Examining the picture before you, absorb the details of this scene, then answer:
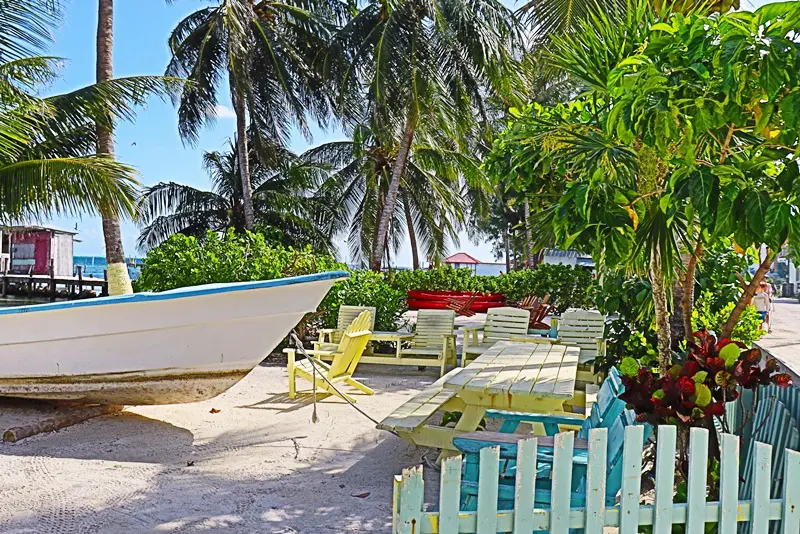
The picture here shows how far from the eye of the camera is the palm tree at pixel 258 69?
18828 millimetres

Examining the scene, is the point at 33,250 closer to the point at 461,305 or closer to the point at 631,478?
the point at 461,305

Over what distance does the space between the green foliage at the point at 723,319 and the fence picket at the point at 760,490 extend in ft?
13.6

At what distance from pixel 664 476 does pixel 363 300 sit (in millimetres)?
9905

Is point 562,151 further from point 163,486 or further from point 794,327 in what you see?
point 794,327

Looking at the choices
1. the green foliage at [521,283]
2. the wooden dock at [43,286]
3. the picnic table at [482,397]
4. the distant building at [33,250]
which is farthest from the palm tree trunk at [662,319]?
the distant building at [33,250]

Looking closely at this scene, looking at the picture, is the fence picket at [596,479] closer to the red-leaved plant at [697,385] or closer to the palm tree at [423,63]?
the red-leaved plant at [697,385]

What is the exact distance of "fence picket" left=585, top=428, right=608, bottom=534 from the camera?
2.59 metres

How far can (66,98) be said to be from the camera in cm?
1022

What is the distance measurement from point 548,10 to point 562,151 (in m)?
5.69

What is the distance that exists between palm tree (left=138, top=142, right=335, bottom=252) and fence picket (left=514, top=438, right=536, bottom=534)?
1891 cm

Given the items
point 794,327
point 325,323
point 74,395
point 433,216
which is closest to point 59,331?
point 74,395

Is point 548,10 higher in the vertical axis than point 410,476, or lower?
higher

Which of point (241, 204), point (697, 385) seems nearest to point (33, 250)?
point (241, 204)

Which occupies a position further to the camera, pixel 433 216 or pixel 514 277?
pixel 433 216
